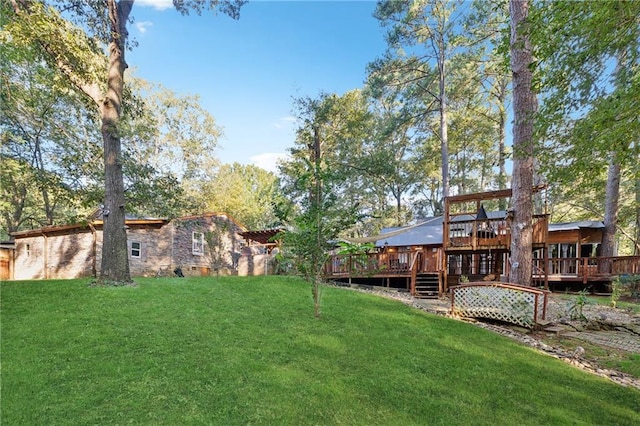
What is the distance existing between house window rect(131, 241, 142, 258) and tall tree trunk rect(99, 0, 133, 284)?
29.8ft

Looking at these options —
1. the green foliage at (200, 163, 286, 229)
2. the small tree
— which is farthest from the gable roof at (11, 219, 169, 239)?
the small tree

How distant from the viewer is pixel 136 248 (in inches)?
626

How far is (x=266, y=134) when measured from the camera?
70.8 ft

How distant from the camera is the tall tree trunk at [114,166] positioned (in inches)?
298

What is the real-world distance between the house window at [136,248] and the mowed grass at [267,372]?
1022 cm

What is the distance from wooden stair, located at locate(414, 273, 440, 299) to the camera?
1065cm

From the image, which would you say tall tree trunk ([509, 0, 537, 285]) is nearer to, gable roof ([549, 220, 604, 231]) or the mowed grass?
the mowed grass

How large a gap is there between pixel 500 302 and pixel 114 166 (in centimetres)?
944

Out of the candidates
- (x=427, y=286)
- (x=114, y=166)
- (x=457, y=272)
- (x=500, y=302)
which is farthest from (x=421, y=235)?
(x=114, y=166)

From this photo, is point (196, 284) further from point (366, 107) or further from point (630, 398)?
point (366, 107)

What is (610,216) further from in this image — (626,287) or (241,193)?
(241,193)

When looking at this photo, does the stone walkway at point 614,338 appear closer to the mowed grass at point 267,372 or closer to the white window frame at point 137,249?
the mowed grass at point 267,372

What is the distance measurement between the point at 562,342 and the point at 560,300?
5495 millimetres

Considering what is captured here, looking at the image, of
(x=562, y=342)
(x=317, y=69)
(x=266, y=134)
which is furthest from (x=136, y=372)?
(x=266, y=134)
